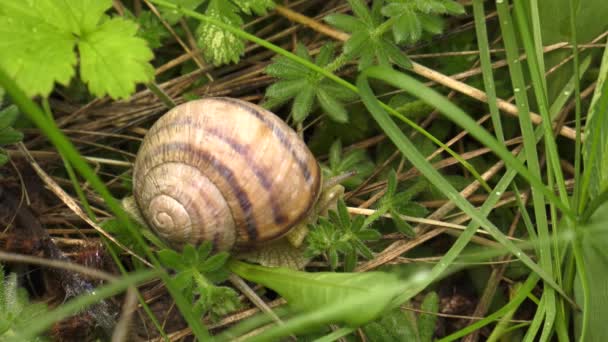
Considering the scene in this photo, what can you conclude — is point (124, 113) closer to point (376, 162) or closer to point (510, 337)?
point (376, 162)

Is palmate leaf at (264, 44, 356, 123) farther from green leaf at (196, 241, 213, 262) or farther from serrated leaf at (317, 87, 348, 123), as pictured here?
green leaf at (196, 241, 213, 262)

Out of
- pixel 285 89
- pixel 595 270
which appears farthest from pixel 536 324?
pixel 285 89

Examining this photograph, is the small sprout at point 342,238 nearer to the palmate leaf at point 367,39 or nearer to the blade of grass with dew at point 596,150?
the palmate leaf at point 367,39

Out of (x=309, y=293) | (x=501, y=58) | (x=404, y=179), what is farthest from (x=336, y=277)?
(x=501, y=58)

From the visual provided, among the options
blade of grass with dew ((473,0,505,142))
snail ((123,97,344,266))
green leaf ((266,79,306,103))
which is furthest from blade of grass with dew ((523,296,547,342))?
green leaf ((266,79,306,103))

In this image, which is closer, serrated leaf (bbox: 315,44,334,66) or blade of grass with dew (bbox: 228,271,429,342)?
blade of grass with dew (bbox: 228,271,429,342)

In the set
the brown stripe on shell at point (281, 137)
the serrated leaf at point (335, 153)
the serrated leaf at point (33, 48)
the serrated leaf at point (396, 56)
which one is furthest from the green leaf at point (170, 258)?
the serrated leaf at point (396, 56)
